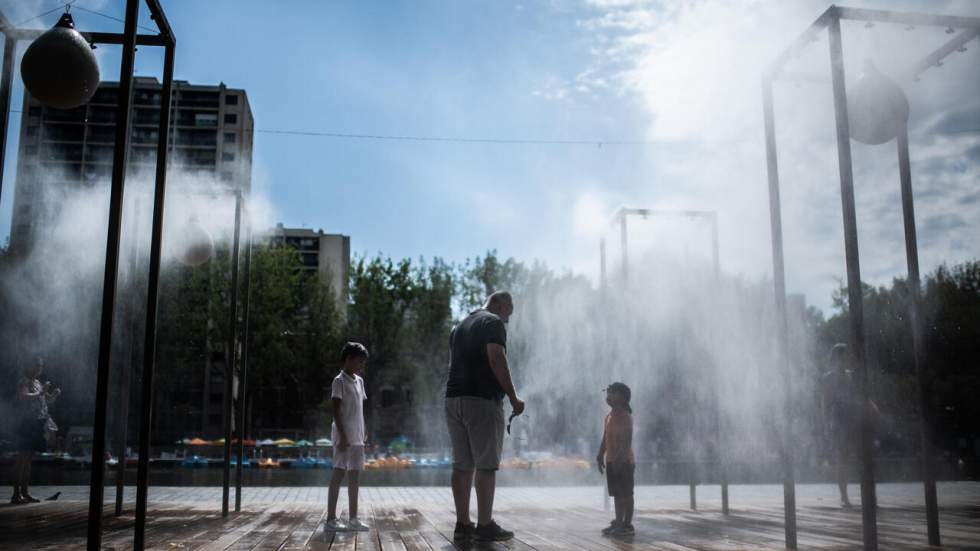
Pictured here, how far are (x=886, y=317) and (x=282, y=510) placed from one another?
93.7 ft

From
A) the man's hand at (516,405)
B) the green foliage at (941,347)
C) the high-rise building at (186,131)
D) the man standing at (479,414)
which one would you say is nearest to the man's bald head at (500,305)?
the man standing at (479,414)

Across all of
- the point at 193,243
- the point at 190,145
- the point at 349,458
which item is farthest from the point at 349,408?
the point at 190,145

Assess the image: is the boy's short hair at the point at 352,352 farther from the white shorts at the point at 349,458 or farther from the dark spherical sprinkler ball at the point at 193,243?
the dark spherical sprinkler ball at the point at 193,243

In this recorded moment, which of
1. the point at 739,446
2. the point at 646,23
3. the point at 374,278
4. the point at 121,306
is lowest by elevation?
the point at 739,446

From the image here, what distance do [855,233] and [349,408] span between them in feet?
12.2

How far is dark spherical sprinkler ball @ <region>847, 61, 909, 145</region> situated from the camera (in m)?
5.72

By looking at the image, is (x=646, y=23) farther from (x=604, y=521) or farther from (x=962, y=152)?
(x=604, y=521)

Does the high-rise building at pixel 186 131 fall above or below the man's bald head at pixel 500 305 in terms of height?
above

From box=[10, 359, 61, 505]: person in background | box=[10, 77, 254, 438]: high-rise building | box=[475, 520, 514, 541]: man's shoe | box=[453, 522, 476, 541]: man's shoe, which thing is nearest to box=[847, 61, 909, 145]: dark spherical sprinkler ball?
box=[475, 520, 514, 541]: man's shoe

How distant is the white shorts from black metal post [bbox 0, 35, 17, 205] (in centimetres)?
296

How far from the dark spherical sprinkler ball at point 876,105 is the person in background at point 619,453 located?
2.67 metres

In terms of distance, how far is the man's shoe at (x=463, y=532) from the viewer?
16.6ft

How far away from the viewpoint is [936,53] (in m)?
5.58

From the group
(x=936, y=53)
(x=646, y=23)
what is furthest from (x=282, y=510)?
(x=936, y=53)
